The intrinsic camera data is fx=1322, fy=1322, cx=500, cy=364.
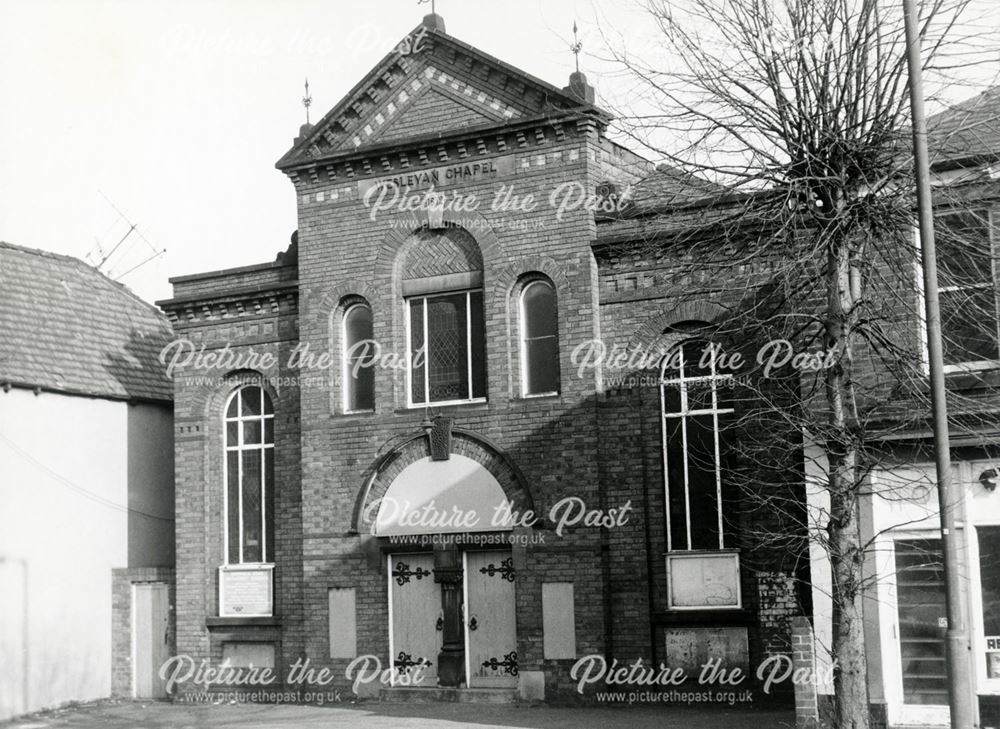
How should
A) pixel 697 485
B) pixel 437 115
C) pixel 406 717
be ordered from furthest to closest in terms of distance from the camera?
pixel 437 115 < pixel 697 485 < pixel 406 717

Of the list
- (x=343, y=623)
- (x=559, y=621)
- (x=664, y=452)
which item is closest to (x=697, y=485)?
(x=664, y=452)

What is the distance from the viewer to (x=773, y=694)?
1800 cm

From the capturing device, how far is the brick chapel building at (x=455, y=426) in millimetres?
18953

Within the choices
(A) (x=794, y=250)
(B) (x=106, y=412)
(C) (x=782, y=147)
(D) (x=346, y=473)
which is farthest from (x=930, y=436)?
(B) (x=106, y=412)

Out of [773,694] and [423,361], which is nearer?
[773,694]

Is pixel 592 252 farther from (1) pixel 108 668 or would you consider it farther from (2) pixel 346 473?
(1) pixel 108 668

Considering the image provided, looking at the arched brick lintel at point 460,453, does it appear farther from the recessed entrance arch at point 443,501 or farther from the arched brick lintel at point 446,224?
the arched brick lintel at point 446,224

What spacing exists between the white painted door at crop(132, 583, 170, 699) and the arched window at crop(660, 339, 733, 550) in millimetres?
9596

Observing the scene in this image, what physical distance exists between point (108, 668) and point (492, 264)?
10043mm

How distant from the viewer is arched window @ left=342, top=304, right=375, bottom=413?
21266mm

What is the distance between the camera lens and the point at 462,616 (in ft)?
65.4

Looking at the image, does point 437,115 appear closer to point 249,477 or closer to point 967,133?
point 249,477

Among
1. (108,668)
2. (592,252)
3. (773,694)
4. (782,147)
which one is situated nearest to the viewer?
(782,147)

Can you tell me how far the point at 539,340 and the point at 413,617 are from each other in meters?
4.66
